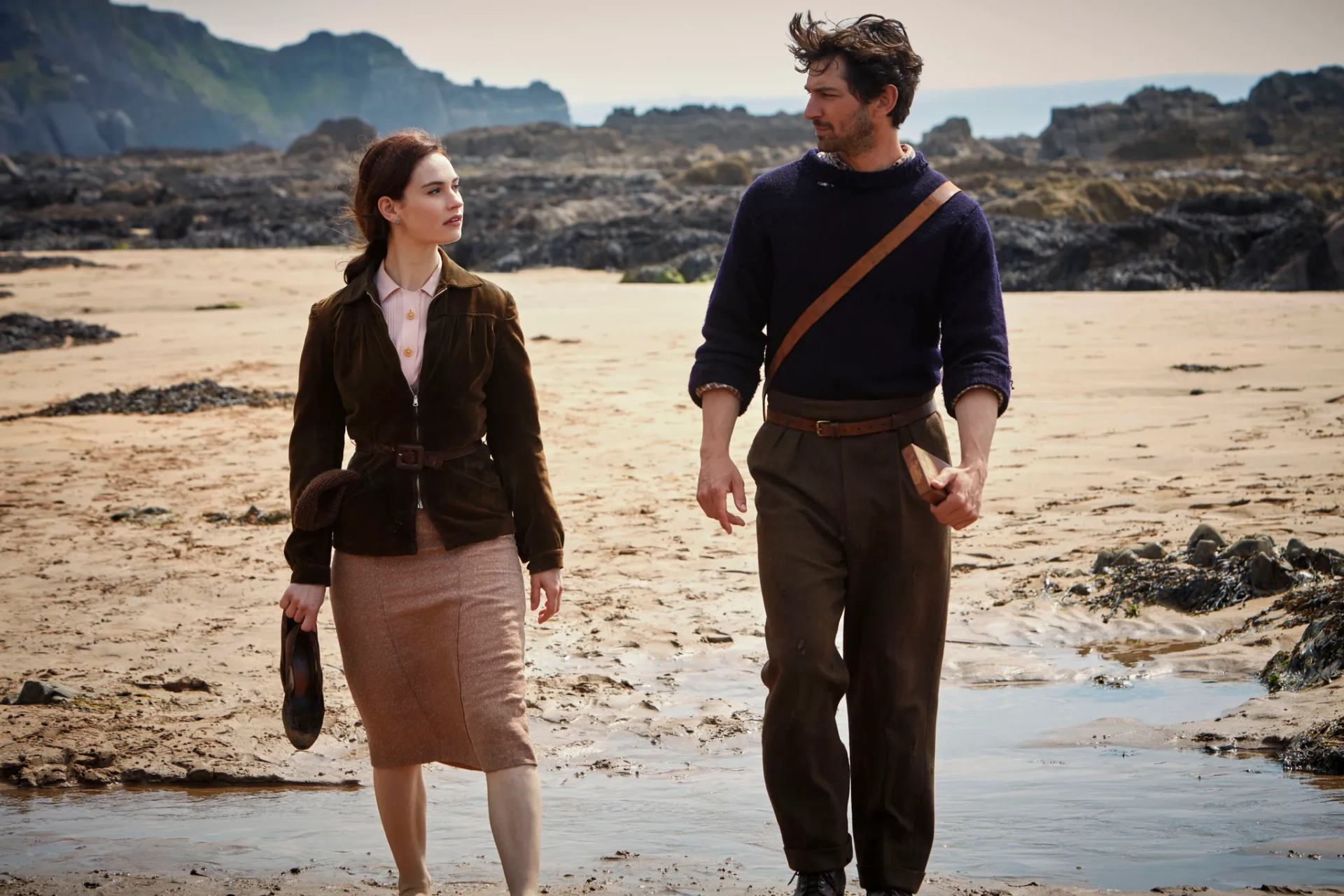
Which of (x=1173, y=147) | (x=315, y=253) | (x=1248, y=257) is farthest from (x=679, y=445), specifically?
(x=1173, y=147)

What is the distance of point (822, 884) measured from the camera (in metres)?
3.21

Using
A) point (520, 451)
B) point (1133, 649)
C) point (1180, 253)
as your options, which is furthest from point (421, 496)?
point (1180, 253)

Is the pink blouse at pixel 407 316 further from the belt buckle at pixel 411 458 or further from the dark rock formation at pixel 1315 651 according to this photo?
the dark rock formation at pixel 1315 651

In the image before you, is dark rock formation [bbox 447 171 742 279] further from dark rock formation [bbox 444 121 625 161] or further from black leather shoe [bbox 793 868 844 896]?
dark rock formation [bbox 444 121 625 161]

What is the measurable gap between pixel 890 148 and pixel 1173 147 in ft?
237

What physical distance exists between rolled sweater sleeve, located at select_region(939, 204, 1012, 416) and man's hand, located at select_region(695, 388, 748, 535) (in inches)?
19.6

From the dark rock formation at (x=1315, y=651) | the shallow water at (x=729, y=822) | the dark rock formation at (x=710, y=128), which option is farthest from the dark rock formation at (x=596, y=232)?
the dark rock formation at (x=710, y=128)

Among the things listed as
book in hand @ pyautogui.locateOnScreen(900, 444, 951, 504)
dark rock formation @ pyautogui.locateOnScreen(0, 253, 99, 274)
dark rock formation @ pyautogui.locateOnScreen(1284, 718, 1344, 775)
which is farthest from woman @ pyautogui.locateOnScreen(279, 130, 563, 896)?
dark rock formation @ pyautogui.locateOnScreen(0, 253, 99, 274)

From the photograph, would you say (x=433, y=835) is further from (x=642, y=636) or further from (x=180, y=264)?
(x=180, y=264)

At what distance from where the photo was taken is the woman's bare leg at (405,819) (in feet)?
10.9

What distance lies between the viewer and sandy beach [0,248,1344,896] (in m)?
4.92

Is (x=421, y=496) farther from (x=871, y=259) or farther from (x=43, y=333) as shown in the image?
(x=43, y=333)

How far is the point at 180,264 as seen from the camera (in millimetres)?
26734

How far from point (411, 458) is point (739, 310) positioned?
0.83 metres
